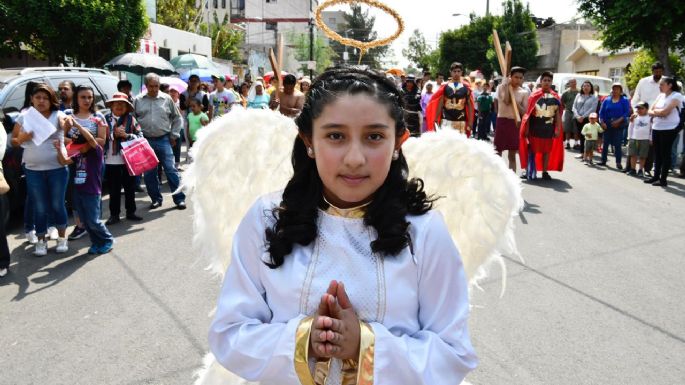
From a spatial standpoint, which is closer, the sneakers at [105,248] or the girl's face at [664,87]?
the sneakers at [105,248]

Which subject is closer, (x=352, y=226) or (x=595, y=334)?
(x=352, y=226)

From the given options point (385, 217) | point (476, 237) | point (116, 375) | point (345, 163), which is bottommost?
point (116, 375)

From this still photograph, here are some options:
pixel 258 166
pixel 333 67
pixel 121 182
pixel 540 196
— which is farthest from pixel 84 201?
pixel 540 196

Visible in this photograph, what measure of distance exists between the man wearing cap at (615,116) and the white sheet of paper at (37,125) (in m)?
10.6

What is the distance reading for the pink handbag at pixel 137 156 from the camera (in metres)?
6.49

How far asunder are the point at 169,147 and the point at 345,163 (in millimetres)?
6721

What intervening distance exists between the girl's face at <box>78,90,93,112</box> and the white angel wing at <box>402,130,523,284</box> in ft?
15.8

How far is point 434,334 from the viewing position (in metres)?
1.48

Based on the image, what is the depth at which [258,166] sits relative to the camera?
6.64 ft

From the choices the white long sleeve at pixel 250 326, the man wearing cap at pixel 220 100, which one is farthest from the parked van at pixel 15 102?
the white long sleeve at pixel 250 326

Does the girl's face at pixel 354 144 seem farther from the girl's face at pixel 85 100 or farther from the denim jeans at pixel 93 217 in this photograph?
the girl's face at pixel 85 100

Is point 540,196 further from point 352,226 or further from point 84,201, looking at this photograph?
point 352,226

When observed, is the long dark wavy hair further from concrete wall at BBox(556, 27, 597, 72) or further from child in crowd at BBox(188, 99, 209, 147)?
concrete wall at BBox(556, 27, 597, 72)

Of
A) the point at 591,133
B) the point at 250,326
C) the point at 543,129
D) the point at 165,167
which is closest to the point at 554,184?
the point at 543,129
